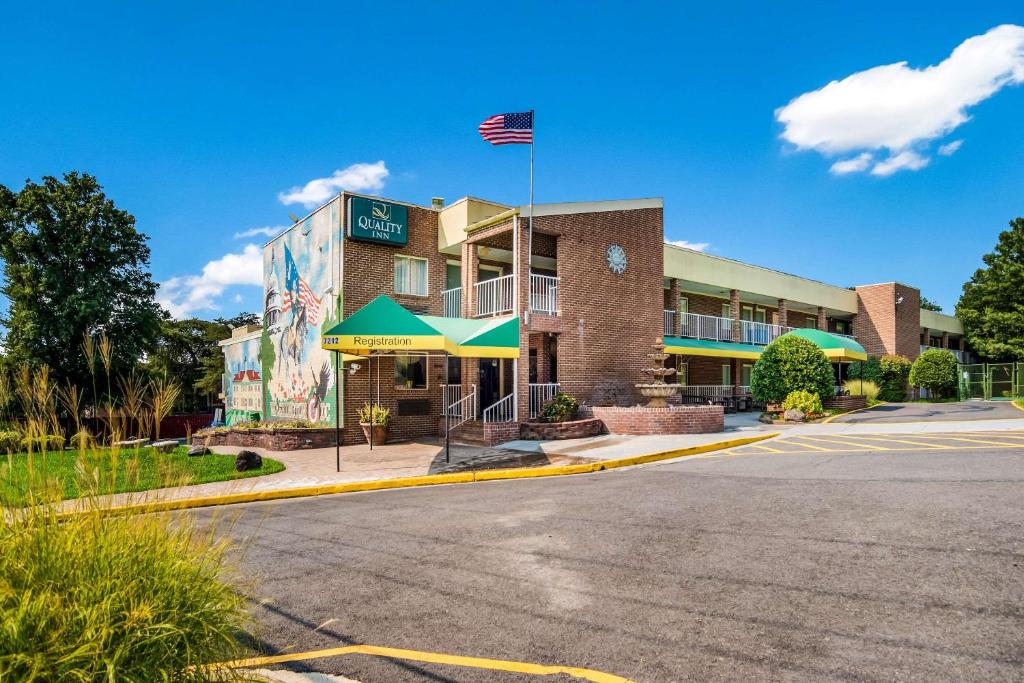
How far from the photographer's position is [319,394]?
18.9 meters

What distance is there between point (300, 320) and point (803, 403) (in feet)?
58.9

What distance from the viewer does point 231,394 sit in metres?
29.4

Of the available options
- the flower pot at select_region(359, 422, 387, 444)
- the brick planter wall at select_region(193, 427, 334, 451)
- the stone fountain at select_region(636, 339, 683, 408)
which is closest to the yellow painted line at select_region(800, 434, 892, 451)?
the stone fountain at select_region(636, 339, 683, 408)

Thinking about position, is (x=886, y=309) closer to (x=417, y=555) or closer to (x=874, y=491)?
(x=874, y=491)

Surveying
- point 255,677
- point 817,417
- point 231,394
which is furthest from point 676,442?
point 231,394

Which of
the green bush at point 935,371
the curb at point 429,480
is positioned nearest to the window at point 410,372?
the curb at point 429,480

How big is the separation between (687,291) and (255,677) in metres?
27.9

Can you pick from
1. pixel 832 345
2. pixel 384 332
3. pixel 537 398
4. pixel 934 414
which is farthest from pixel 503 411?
pixel 934 414

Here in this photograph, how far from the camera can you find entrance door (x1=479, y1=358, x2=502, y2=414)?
19.7m

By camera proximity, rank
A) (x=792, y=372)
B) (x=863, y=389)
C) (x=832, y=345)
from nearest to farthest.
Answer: (x=792, y=372) < (x=832, y=345) < (x=863, y=389)

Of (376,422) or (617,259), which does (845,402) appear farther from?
(376,422)

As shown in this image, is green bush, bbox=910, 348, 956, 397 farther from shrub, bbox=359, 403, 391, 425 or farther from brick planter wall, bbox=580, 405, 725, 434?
shrub, bbox=359, 403, 391, 425

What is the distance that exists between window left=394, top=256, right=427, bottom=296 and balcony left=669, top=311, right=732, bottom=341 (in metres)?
12.7

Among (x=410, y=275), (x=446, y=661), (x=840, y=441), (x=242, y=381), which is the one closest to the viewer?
→ (x=446, y=661)
